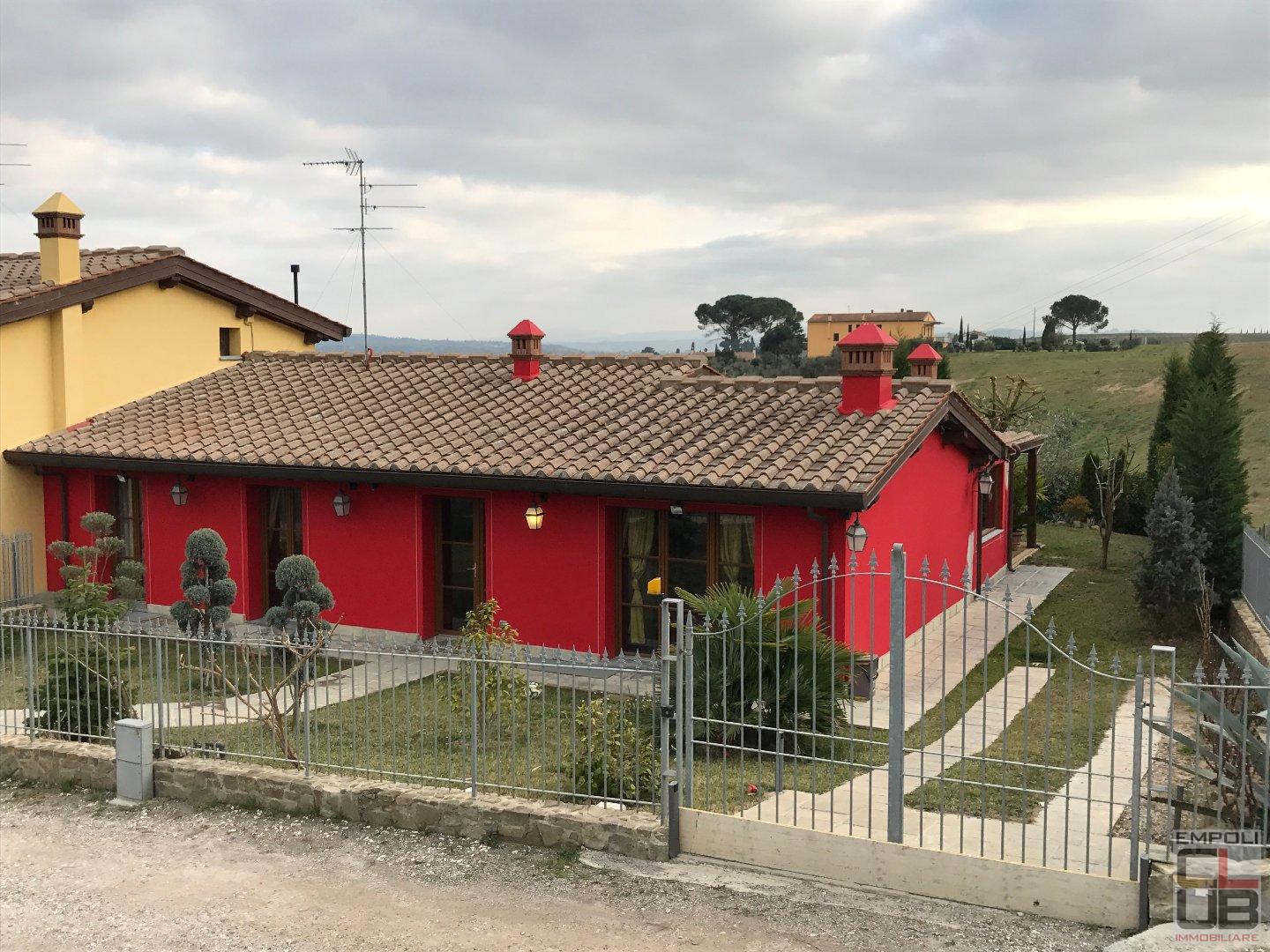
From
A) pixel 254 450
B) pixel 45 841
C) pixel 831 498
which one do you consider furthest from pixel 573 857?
pixel 254 450

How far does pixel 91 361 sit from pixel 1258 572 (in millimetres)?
15718

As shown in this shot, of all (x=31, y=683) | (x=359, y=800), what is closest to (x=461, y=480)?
(x=31, y=683)

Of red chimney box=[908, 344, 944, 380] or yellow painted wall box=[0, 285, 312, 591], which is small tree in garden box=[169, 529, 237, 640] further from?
red chimney box=[908, 344, 944, 380]

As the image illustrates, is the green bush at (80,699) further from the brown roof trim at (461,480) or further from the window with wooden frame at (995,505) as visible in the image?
the window with wooden frame at (995,505)

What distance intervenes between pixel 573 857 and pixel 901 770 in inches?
86.6

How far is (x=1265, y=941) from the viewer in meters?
6.10

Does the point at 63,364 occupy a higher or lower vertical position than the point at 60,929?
higher

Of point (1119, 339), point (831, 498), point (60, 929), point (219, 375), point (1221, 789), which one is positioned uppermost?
point (1119, 339)

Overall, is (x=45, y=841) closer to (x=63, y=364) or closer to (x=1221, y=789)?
(x=1221, y=789)

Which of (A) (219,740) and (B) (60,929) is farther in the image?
(A) (219,740)

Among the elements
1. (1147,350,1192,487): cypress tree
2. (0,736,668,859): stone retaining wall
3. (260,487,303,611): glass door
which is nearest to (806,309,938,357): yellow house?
(1147,350,1192,487): cypress tree

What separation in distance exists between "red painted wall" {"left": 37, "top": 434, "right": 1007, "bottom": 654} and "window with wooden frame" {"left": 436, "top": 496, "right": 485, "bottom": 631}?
14cm

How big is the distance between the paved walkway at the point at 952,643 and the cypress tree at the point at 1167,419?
15.2ft

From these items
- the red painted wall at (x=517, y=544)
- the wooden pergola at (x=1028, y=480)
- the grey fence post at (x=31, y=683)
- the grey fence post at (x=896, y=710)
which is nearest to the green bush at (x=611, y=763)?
the grey fence post at (x=896, y=710)
